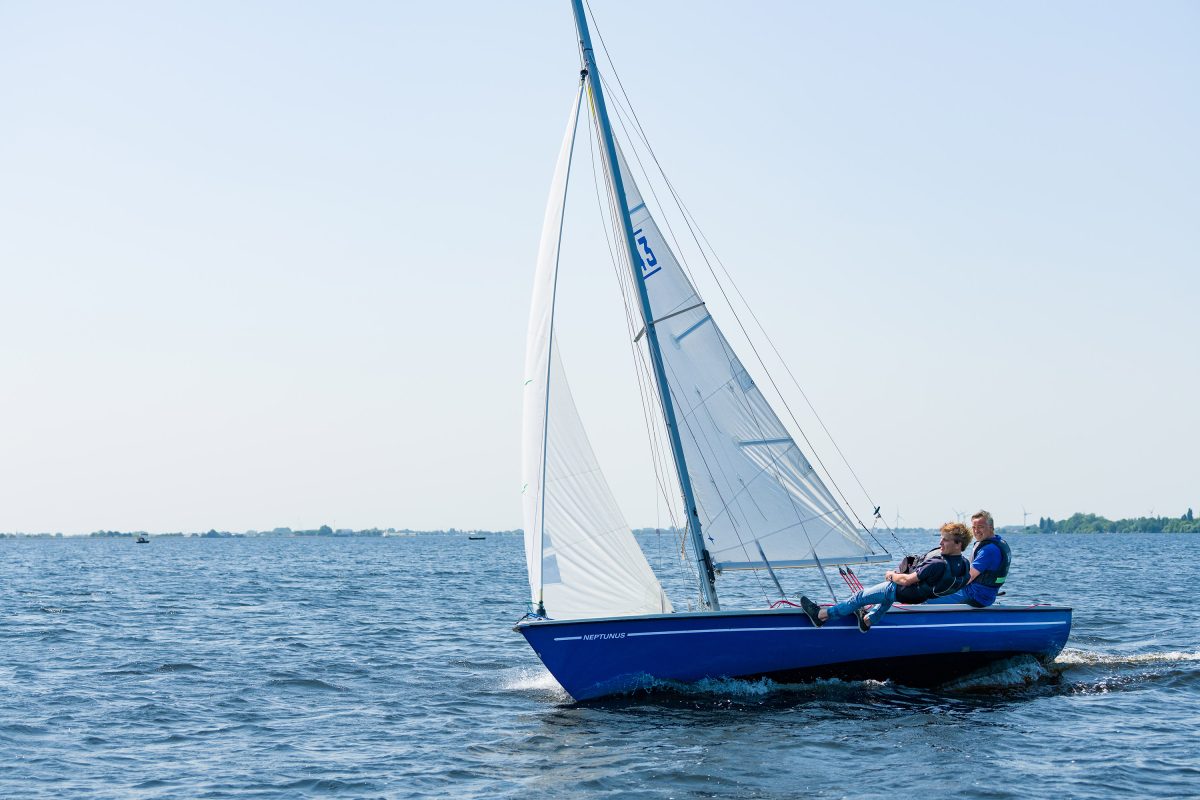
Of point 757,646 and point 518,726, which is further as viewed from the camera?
point 757,646

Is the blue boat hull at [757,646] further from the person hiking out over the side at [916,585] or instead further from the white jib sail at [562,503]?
the white jib sail at [562,503]

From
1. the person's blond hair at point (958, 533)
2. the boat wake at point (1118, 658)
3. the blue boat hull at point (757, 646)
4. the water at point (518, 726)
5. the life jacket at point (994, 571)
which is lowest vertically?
the boat wake at point (1118, 658)

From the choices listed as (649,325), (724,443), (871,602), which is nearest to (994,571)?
(871,602)

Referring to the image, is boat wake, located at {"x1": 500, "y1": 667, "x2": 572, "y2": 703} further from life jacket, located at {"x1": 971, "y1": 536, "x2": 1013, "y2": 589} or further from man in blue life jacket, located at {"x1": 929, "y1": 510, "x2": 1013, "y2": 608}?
life jacket, located at {"x1": 971, "y1": 536, "x2": 1013, "y2": 589}

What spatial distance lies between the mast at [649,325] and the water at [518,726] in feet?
5.39

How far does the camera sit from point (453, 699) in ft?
49.8

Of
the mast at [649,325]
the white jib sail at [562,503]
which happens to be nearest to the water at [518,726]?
the white jib sail at [562,503]

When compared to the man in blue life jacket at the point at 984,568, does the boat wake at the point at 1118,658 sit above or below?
below

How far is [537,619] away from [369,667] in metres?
5.50

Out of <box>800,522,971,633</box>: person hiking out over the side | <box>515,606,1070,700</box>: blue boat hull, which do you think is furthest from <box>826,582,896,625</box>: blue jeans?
<box>515,606,1070,700</box>: blue boat hull

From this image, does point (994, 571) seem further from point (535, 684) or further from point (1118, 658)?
point (535, 684)

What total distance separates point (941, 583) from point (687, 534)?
11.1 feet

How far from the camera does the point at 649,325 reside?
14977mm

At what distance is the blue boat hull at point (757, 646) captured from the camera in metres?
13.8
